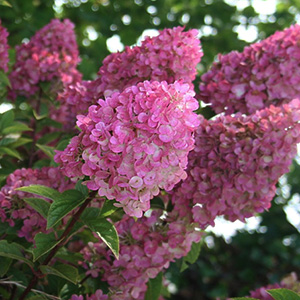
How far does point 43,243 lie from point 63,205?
117 mm

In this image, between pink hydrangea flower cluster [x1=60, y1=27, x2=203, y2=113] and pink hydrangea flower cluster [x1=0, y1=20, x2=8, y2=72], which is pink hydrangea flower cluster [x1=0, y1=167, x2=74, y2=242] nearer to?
pink hydrangea flower cluster [x1=60, y1=27, x2=203, y2=113]

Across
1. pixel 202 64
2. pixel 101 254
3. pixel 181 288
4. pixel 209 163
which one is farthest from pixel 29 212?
pixel 181 288

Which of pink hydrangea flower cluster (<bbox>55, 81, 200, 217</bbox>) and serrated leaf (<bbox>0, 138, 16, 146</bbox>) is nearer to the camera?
pink hydrangea flower cluster (<bbox>55, 81, 200, 217</bbox>)

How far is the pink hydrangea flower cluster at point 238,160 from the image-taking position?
1.19m

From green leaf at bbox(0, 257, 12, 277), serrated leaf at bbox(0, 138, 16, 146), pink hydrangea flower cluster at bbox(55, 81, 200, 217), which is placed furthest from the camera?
serrated leaf at bbox(0, 138, 16, 146)

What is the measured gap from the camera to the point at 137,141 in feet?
2.85

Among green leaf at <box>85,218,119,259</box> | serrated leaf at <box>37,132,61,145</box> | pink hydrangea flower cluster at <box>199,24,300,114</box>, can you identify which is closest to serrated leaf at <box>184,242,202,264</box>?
pink hydrangea flower cluster at <box>199,24,300,114</box>

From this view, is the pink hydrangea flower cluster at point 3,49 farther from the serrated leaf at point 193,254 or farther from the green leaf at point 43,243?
the serrated leaf at point 193,254

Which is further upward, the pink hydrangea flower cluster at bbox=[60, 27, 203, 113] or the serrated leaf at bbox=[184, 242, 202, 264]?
the pink hydrangea flower cluster at bbox=[60, 27, 203, 113]

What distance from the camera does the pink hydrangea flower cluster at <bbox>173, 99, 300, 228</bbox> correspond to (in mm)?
1194

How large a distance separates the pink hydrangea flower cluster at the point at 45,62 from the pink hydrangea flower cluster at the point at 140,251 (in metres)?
0.67

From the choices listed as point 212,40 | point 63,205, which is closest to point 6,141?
point 63,205

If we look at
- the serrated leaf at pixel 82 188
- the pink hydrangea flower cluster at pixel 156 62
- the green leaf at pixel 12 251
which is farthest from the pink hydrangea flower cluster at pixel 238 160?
the green leaf at pixel 12 251

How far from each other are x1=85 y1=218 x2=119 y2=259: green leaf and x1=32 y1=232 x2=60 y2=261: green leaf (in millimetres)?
86
